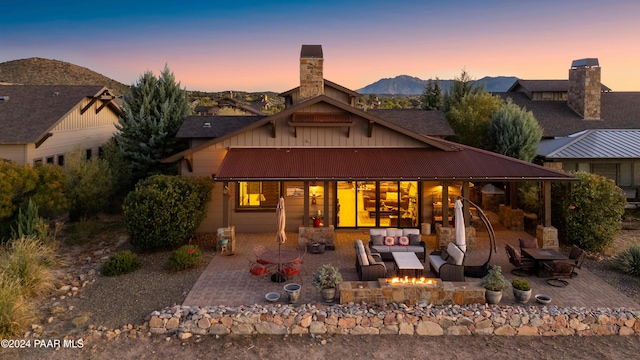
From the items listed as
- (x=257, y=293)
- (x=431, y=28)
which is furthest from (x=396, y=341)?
(x=431, y=28)

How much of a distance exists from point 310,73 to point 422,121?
23.0 ft

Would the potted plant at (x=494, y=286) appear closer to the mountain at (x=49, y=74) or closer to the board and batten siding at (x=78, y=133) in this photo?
the board and batten siding at (x=78, y=133)

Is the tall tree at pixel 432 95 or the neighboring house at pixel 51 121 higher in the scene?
the tall tree at pixel 432 95

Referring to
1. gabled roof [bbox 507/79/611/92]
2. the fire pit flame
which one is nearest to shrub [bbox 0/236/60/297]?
the fire pit flame

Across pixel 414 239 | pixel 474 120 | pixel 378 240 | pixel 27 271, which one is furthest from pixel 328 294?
pixel 474 120

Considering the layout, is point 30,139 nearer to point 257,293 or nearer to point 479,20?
point 257,293

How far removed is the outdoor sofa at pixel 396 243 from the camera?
12.3 m

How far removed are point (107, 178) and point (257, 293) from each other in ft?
41.9

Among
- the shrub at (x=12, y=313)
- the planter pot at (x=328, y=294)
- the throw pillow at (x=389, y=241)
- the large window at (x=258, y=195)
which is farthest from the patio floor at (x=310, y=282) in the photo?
the shrub at (x=12, y=313)

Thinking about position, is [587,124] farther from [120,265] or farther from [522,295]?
[120,265]

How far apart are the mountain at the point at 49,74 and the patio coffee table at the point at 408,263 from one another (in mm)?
62862

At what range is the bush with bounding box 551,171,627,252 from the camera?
43.7 feet

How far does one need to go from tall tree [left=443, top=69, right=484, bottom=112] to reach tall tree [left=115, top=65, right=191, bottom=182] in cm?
1930

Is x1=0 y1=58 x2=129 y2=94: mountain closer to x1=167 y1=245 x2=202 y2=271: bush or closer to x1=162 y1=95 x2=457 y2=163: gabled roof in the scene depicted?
x1=162 y1=95 x2=457 y2=163: gabled roof
